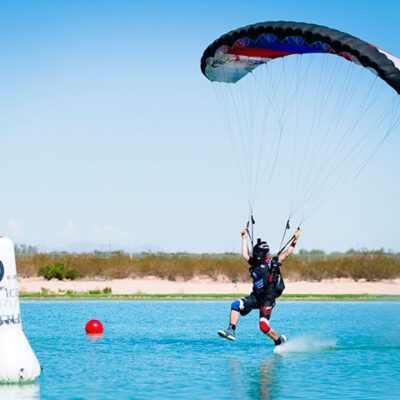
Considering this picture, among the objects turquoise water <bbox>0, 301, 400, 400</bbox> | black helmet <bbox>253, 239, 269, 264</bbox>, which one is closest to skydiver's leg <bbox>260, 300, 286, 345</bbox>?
turquoise water <bbox>0, 301, 400, 400</bbox>

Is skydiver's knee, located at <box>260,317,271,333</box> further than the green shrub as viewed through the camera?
No

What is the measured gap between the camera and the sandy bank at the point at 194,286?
138 ft

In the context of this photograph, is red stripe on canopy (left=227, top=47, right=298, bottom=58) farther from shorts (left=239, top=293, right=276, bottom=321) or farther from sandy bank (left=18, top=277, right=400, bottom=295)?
sandy bank (left=18, top=277, right=400, bottom=295)

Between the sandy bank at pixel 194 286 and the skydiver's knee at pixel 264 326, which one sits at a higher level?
the sandy bank at pixel 194 286

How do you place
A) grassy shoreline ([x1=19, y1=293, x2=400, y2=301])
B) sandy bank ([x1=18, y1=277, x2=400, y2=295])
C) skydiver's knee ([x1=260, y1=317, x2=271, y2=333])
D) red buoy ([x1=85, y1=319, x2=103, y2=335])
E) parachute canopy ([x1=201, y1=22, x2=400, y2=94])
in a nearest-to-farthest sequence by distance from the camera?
1. parachute canopy ([x1=201, y1=22, x2=400, y2=94])
2. skydiver's knee ([x1=260, y1=317, x2=271, y2=333])
3. red buoy ([x1=85, y1=319, x2=103, y2=335])
4. grassy shoreline ([x1=19, y1=293, x2=400, y2=301])
5. sandy bank ([x1=18, y1=277, x2=400, y2=295])

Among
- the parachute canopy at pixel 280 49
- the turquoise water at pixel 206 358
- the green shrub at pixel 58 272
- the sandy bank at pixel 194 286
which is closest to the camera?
the turquoise water at pixel 206 358

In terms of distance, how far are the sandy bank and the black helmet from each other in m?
24.9

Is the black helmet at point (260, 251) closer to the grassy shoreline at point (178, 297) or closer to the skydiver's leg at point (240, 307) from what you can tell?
the skydiver's leg at point (240, 307)

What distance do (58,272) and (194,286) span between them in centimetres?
774

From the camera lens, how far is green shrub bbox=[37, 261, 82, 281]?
151 ft

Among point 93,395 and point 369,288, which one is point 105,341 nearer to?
point 93,395

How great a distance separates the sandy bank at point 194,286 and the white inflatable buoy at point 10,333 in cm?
2841

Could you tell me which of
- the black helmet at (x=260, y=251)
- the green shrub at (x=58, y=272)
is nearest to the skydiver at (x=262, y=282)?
the black helmet at (x=260, y=251)

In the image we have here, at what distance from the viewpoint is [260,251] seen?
54.3 ft
